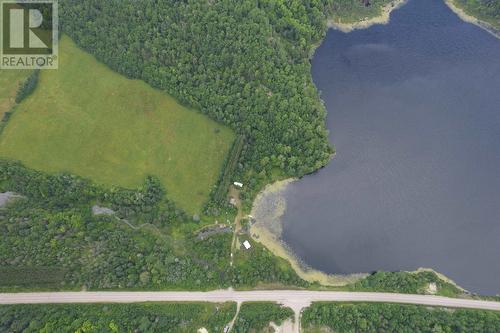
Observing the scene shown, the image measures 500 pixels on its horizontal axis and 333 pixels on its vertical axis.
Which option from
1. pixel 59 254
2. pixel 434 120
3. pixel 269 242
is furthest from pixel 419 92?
pixel 59 254

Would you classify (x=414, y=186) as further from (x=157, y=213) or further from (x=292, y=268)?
(x=157, y=213)

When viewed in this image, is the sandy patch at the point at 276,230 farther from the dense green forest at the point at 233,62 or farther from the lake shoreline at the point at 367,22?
the lake shoreline at the point at 367,22

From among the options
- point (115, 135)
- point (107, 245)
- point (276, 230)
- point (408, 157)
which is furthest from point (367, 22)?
point (107, 245)

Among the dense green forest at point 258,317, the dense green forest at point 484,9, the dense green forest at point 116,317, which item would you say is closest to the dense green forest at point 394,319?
the dense green forest at point 258,317

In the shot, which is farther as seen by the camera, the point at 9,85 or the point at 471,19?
the point at 471,19

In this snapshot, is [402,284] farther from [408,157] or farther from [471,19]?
[471,19]
